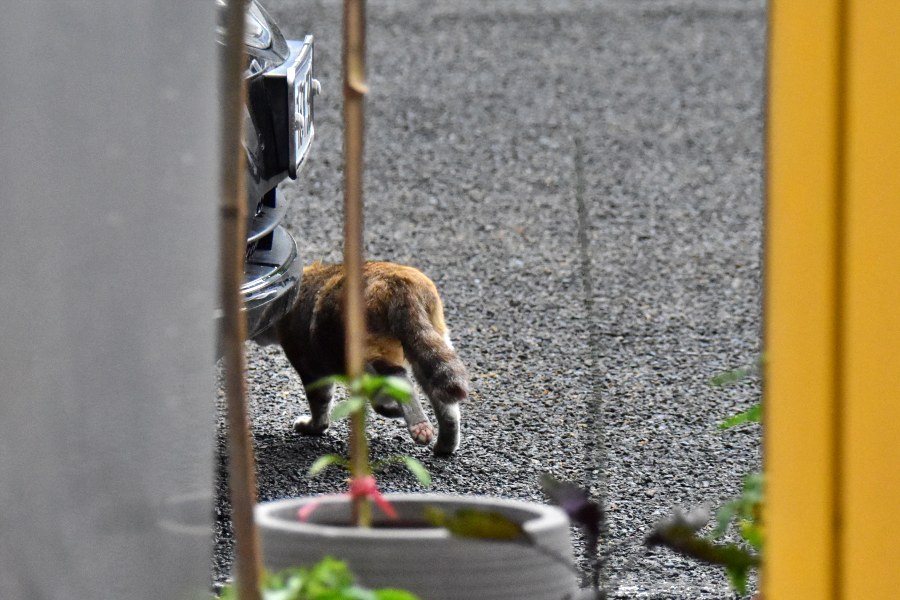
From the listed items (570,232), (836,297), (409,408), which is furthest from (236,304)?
(570,232)

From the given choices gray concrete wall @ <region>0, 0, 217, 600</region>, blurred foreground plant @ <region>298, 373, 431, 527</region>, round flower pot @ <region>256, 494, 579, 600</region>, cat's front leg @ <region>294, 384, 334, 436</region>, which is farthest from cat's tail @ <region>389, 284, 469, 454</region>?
gray concrete wall @ <region>0, 0, 217, 600</region>

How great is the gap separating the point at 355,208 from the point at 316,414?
2.93 meters

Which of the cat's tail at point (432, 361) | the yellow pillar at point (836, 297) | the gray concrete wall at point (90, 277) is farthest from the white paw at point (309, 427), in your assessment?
the yellow pillar at point (836, 297)

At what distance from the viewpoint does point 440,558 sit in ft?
4.85

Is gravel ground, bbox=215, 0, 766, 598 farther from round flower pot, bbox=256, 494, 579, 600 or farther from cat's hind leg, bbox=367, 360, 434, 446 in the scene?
round flower pot, bbox=256, 494, 579, 600

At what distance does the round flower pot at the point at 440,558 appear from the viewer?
4.84 feet

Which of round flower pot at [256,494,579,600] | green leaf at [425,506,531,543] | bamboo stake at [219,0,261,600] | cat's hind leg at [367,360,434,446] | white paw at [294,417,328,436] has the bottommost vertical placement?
white paw at [294,417,328,436]

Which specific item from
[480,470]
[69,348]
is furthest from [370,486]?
[480,470]

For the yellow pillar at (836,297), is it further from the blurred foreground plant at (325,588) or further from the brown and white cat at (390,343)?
the brown and white cat at (390,343)

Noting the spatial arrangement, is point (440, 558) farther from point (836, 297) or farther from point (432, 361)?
point (432, 361)

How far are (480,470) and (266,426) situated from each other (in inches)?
36.8

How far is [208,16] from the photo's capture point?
4.85 ft

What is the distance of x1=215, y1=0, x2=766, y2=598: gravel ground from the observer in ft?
13.6

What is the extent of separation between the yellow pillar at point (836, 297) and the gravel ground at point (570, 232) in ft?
2.98
